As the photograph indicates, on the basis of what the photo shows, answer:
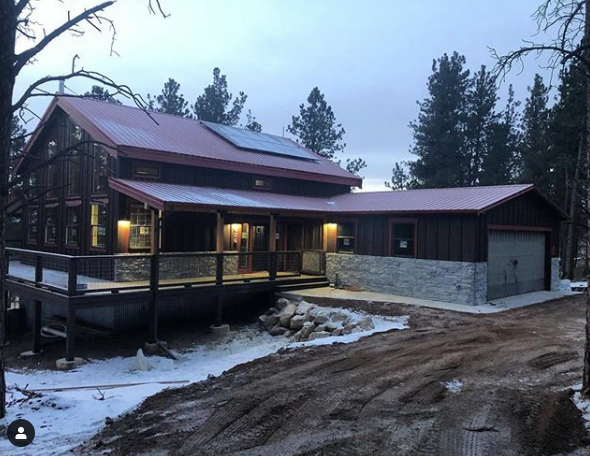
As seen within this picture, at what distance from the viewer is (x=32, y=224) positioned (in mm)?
19172

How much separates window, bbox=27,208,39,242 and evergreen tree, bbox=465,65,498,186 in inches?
1052

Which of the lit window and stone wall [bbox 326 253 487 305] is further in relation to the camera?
the lit window

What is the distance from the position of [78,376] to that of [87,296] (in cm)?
198

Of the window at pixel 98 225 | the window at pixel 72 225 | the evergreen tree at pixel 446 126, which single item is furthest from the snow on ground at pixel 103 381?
the evergreen tree at pixel 446 126

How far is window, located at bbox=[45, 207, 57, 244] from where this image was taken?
58.0 feet

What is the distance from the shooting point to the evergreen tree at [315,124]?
39094 millimetres

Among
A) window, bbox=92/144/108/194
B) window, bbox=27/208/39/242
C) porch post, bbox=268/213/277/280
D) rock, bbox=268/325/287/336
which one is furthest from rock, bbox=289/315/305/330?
window, bbox=27/208/39/242

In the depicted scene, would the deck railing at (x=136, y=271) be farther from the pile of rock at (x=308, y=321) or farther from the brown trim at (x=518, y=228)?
the brown trim at (x=518, y=228)

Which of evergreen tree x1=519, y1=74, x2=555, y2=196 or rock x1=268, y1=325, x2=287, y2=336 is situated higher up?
evergreen tree x1=519, y1=74, x2=555, y2=196

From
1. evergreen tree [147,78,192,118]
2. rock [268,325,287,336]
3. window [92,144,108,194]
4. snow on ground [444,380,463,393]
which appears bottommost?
rock [268,325,287,336]

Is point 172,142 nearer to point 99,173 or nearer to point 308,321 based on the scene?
point 99,173

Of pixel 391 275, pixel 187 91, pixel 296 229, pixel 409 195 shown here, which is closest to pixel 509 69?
pixel 391 275

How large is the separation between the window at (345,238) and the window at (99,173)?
27.5ft

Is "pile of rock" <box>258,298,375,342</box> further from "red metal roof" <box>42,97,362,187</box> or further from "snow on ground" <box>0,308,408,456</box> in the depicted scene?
"red metal roof" <box>42,97,362,187</box>
